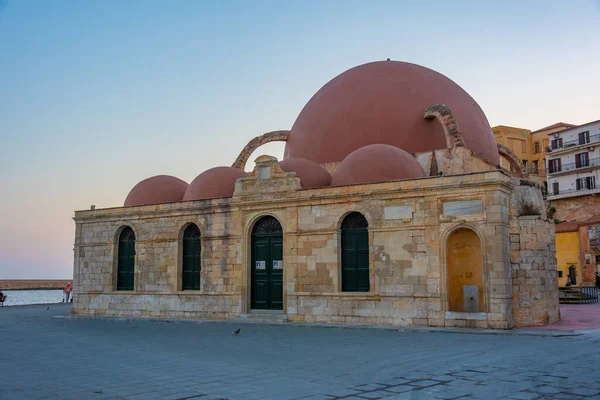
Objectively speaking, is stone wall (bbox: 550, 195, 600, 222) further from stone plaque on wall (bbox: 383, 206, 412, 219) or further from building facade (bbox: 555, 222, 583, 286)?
stone plaque on wall (bbox: 383, 206, 412, 219)

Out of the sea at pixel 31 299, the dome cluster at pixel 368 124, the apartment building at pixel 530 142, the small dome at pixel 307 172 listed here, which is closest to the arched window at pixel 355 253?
the dome cluster at pixel 368 124

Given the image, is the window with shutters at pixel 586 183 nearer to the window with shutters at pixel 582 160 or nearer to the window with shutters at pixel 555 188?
the window with shutters at pixel 582 160

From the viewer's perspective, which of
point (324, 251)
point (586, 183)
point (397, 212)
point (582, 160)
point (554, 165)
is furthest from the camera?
point (554, 165)

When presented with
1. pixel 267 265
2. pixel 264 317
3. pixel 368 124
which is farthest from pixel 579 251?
pixel 264 317

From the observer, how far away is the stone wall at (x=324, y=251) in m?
12.8

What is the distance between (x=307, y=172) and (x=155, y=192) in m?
6.22

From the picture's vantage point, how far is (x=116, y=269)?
731 inches

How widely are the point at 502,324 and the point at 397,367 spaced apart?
5690mm

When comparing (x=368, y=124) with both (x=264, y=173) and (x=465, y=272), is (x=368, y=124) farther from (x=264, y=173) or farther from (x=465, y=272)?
(x=465, y=272)

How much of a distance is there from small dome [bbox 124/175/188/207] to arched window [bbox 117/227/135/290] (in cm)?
110

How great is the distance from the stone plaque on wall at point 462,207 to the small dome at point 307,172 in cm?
408

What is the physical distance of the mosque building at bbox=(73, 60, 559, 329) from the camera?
13078mm

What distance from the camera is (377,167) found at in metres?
14.7

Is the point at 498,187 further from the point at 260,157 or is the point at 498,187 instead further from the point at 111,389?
the point at 111,389
